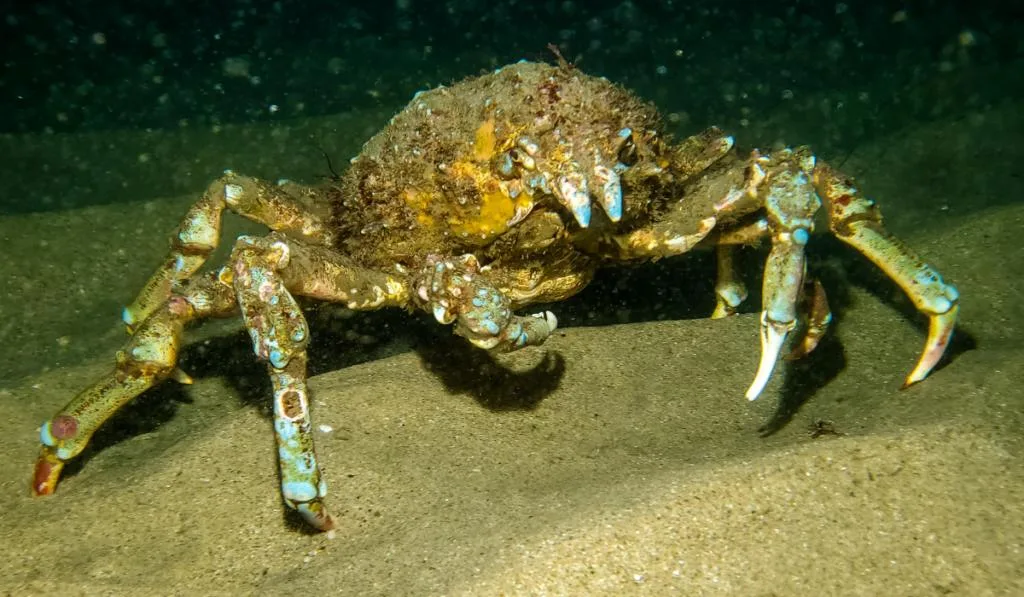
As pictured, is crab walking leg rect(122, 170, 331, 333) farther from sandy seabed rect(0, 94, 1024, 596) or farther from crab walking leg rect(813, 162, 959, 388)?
crab walking leg rect(813, 162, 959, 388)

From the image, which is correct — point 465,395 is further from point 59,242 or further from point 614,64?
point 614,64

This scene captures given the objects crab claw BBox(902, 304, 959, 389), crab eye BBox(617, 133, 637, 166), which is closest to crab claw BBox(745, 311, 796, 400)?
crab claw BBox(902, 304, 959, 389)

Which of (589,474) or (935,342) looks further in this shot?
(935,342)

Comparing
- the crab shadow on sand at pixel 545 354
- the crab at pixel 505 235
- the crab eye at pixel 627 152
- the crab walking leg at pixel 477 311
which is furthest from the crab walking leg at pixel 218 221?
the crab eye at pixel 627 152

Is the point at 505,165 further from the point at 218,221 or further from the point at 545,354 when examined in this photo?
the point at 218,221

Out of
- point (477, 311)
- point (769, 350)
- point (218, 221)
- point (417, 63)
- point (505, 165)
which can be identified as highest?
point (417, 63)

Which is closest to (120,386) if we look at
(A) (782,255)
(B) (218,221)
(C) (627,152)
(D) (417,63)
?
(B) (218,221)
